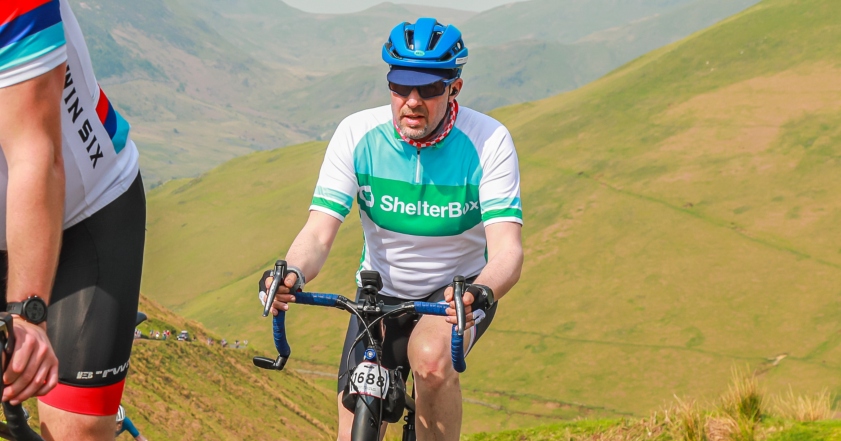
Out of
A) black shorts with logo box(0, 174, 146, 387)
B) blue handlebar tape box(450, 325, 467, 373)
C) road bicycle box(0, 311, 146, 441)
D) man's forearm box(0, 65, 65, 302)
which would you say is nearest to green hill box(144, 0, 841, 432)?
blue handlebar tape box(450, 325, 467, 373)

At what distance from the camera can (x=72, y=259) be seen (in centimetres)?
401

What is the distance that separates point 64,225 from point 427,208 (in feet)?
7.60

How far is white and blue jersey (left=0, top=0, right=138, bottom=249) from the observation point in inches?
128

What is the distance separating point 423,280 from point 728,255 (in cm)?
7466

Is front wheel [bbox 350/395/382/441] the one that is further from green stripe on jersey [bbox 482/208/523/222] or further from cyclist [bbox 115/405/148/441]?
cyclist [bbox 115/405/148/441]

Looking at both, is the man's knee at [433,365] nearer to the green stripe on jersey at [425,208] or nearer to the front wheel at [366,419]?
the front wheel at [366,419]

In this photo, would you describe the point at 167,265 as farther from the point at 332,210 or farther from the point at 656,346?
the point at 332,210

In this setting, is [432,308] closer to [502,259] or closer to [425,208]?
[502,259]

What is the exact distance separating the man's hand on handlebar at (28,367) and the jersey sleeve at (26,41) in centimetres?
92

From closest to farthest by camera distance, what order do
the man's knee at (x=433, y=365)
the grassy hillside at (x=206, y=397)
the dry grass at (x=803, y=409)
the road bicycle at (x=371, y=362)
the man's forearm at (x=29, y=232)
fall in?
1. the man's forearm at (x=29, y=232)
2. the road bicycle at (x=371, y=362)
3. the man's knee at (x=433, y=365)
4. the dry grass at (x=803, y=409)
5. the grassy hillside at (x=206, y=397)

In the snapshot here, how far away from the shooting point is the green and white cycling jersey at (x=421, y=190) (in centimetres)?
561

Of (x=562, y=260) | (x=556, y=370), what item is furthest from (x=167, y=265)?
(x=556, y=370)

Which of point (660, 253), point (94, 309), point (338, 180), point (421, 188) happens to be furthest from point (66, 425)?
point (660, 253)

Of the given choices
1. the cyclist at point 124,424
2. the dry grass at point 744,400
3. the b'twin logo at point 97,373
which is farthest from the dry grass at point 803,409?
the b'twin logo at point 97,373
